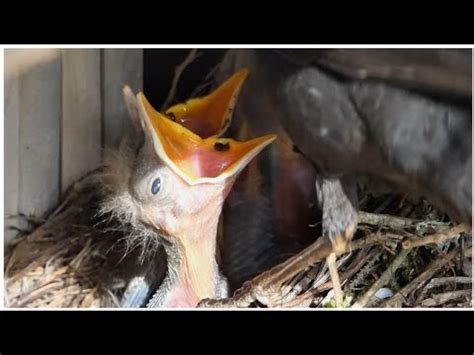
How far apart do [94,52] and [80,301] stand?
0.96 feet

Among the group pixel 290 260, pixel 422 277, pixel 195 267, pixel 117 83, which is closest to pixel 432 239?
pixel 422 277

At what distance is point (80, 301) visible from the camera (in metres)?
0.88

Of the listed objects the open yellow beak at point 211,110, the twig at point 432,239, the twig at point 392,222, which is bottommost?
the twig at point 432,239

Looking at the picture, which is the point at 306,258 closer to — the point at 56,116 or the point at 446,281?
the point at 446,281

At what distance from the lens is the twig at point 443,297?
856 millimetres

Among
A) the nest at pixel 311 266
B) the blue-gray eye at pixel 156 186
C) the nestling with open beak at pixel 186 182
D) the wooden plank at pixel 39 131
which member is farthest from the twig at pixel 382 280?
the wooden plank at pixel 39 131

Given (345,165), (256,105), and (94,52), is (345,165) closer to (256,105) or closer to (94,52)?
(256,105)

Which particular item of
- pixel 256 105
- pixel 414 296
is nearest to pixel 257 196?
pixel 256 105

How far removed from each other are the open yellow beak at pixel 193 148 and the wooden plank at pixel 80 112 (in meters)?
0.06

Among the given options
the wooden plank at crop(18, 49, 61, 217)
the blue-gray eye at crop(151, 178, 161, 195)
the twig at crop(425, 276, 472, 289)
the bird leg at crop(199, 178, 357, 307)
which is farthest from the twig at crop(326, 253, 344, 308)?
the wooden plank at crop(18, 49, 61, 217)

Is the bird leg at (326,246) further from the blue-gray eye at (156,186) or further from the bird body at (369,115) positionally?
the blue-gray eye at (156,186)

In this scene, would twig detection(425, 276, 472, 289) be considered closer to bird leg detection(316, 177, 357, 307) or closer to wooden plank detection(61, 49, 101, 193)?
bird leg detection(316, 177, 357, 307)

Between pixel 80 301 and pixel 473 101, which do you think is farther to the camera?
pixel 80 301

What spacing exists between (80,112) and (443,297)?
47cm
